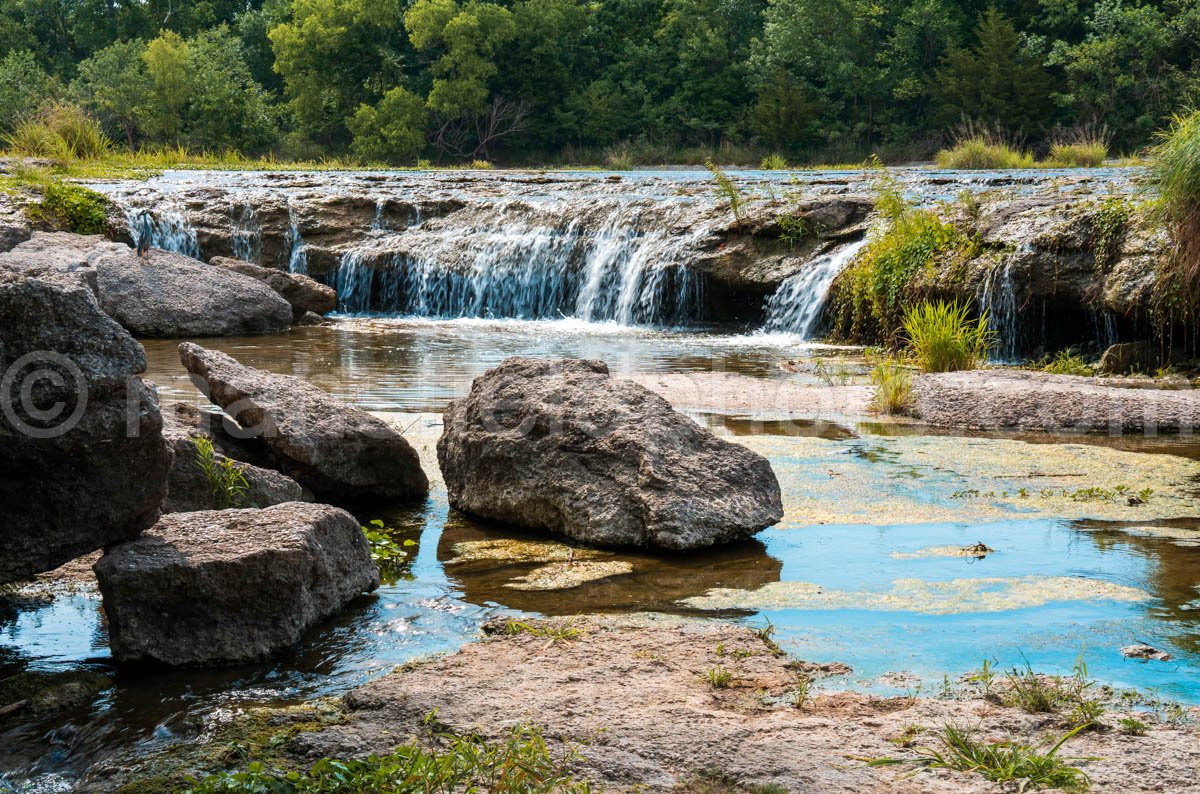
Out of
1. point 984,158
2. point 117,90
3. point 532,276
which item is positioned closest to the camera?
point 532,276

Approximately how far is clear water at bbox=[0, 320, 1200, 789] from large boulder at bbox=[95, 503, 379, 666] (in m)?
0.08

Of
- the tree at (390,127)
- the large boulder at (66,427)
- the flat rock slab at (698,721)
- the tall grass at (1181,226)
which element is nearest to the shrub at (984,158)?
the tall grass at (1181,226)

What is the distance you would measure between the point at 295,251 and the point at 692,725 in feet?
51.0

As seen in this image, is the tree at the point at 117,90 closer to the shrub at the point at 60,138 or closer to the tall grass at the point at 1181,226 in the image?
Result: the shrub at the point at 60,138

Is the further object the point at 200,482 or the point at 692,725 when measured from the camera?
the point at 200,482

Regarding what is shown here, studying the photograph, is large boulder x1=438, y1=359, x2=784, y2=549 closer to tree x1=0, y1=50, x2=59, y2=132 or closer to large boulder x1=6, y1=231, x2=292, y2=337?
large boulder x1=6, y1=231, x2=292, y2=337

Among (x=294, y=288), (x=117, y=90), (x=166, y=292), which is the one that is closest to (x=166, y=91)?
(x=117, y=90)

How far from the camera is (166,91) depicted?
4688 cm

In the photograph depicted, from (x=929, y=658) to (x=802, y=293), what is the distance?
10.4 meters

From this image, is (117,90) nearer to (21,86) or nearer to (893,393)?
(21,86)

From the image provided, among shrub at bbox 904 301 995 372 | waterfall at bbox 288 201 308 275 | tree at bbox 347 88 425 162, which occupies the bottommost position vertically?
shrub at bbox 904 301 995 372

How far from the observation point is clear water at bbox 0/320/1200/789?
3398mm

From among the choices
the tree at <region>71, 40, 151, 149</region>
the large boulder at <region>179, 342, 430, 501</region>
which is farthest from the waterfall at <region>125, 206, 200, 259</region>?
the tree at <region>71, 40, 151, 149</region>

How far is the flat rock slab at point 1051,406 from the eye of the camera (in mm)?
7320
